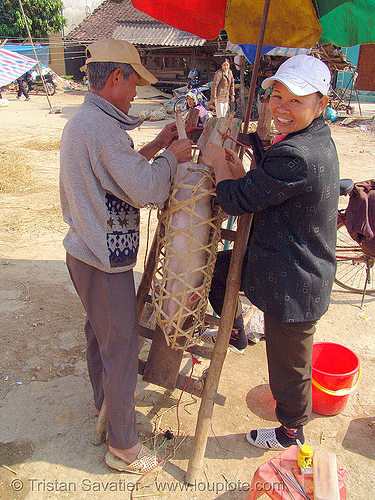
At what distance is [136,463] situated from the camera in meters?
2.05

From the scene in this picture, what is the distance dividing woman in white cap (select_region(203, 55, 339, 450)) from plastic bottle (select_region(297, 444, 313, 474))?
342mm

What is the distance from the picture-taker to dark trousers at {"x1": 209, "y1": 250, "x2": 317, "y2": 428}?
1.92 meters

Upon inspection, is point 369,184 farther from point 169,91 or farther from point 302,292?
point 169,91

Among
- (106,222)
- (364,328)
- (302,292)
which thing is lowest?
(364,328)

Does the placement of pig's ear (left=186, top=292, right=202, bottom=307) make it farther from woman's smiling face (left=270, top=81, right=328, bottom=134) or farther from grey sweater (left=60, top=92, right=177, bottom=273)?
woman's smiling face (left=270, top=81, right=328, bottom=134)

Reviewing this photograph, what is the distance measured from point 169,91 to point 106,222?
20.1m

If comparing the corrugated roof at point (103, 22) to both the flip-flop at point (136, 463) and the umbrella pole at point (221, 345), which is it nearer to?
the umbrella pole at point (221, 345)

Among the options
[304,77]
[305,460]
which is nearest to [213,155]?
[304,77]

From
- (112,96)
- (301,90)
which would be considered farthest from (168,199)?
(301,90)

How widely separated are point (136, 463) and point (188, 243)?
1.17m

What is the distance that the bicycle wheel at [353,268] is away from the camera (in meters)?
3.78

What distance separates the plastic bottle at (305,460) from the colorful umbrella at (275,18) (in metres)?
2.42

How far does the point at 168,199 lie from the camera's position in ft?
6.14

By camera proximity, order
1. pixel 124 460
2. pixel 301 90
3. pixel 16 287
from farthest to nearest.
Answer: pixel 16 287 < pixel 124 460 < pixel 301 90
